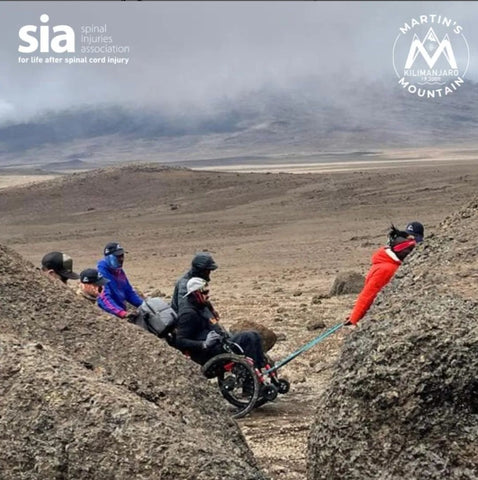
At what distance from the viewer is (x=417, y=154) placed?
350 feet

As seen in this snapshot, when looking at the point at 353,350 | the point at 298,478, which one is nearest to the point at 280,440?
the point at 298,478

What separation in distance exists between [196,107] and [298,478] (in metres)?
190

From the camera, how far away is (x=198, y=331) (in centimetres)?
670

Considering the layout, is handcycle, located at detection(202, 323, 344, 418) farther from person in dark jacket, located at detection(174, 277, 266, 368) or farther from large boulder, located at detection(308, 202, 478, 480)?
large boulder, located at detection(308, 202, 478, 480)

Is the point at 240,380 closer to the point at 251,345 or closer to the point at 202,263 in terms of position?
the point at 251,345

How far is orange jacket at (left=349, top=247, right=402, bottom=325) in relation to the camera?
19.2 feet

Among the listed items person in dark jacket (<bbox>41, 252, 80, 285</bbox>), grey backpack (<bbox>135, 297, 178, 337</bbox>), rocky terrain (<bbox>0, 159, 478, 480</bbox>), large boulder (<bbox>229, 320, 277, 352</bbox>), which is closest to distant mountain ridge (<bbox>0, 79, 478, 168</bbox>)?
rocky terrain (<bbox>0, 159, 478, 480</bbox>)

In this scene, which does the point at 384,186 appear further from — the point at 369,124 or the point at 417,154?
the point at 369,124

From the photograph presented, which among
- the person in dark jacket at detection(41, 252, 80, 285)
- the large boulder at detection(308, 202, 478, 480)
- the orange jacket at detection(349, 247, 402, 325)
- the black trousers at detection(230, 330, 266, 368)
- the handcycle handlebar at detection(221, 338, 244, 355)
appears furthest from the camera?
Result: the black trousers at detection(230, 330, 266, 368)

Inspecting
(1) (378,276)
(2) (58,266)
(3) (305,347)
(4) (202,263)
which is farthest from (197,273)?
(1) (378,276)

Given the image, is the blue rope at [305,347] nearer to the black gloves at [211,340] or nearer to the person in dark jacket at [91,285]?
the black gloves at [211,340]

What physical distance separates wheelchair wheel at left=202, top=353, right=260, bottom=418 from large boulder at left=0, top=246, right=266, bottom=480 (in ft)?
6.79

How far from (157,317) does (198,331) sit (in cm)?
58

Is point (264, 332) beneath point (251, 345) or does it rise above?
beneath
